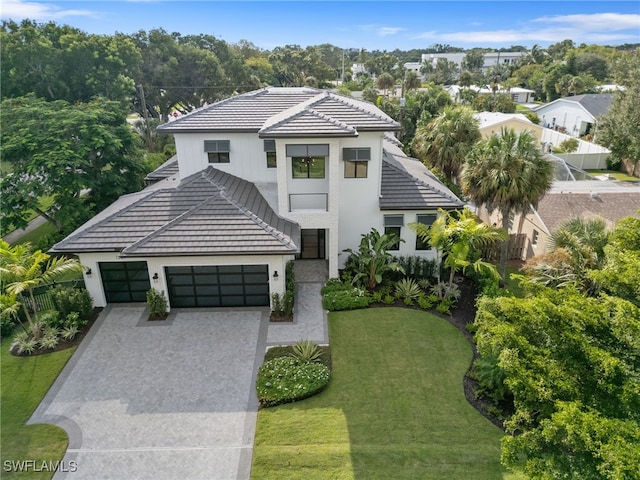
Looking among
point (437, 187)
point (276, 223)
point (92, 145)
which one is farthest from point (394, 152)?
point (92, 145)

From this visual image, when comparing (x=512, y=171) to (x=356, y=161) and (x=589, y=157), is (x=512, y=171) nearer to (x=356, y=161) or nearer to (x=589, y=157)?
(x=356, y=161)

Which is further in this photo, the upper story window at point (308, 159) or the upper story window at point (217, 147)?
the upper story window at point (217, 147)

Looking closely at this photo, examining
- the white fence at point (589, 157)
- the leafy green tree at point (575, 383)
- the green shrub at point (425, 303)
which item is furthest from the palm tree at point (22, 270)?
the white fence at point (589, 157)

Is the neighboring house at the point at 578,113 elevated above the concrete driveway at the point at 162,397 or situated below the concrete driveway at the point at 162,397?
above

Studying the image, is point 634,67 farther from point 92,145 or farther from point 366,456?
point 92,145

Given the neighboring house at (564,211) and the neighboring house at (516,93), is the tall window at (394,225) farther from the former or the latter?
the neighboring house at (516,93)

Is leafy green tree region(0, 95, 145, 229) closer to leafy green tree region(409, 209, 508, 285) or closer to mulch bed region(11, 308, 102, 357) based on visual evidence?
mulch bed region(11, 308, 102, 357)

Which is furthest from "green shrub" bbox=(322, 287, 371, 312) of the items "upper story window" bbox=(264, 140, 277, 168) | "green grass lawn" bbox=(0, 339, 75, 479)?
"green grass lawn" bbox=(0, 339, 75, 479)
